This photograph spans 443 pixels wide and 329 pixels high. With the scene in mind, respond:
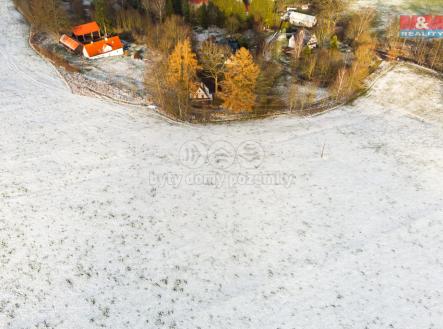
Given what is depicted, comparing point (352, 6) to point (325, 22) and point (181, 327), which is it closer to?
point (325, 22)

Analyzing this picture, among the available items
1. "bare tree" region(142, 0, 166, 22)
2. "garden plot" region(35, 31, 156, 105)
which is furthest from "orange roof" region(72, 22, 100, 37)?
"bare tree" region(142, 0, 166, 22)

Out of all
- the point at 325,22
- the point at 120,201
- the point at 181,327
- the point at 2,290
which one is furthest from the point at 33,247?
the point at 325,22

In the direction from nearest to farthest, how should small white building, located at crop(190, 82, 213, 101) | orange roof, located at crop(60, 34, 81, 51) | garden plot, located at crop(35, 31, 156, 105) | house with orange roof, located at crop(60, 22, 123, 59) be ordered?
small white building, located at crop(190, 82, 213, 101) → garden plot, located at crop(35, 31, 156, 105) → house with orange roof, located at crop(60, 22, 123, 59) → orange roof, located at crop(60, 34, 81, 51)

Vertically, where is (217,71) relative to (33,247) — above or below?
above

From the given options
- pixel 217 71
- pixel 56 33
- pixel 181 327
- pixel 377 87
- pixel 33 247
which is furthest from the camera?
pixel 56 33

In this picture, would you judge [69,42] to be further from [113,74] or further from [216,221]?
[216,221]

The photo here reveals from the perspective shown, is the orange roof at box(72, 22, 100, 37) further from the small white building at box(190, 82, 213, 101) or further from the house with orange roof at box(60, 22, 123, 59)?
the small white building at box(190, 82, 213, 101)
